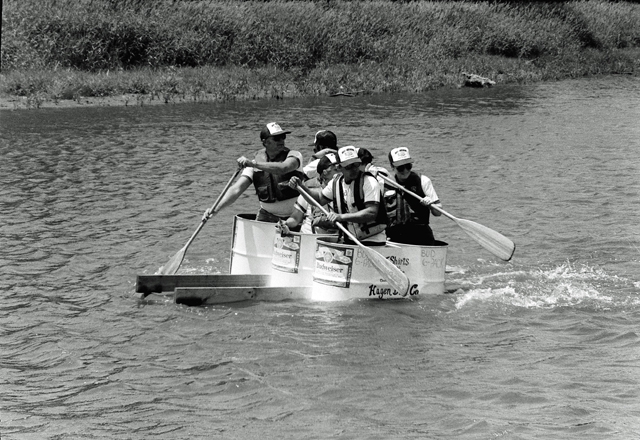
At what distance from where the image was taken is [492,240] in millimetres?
13648

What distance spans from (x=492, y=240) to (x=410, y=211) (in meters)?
1.35

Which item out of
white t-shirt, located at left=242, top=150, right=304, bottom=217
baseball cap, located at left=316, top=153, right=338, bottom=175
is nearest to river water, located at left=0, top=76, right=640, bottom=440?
white t-shirt, located at left=242, top=150, right=304, bottom=217

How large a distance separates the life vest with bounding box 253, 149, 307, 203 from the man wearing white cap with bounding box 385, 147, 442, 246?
3.98 ft

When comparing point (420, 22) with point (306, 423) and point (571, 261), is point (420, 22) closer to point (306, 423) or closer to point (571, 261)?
point (571, 261)

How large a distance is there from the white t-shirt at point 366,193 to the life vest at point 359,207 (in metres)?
0.03

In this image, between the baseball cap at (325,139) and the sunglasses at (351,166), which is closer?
the sunglasses at (351,166)

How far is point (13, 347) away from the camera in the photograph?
37.5 ft

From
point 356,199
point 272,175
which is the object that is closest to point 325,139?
point 272,175

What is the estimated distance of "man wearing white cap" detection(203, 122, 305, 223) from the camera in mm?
12867

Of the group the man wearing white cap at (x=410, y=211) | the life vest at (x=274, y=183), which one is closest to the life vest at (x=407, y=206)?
the man wearing white cap at (x=410, y=211)

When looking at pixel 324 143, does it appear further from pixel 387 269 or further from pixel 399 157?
pixel 387 269

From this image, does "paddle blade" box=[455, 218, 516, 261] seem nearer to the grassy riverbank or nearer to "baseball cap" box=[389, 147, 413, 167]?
"baseball cap" box=[389, 147, 413, 167]

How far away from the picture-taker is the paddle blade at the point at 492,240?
13.4m

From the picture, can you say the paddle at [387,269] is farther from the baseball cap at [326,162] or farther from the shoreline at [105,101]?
the shoreline at [105,101]
